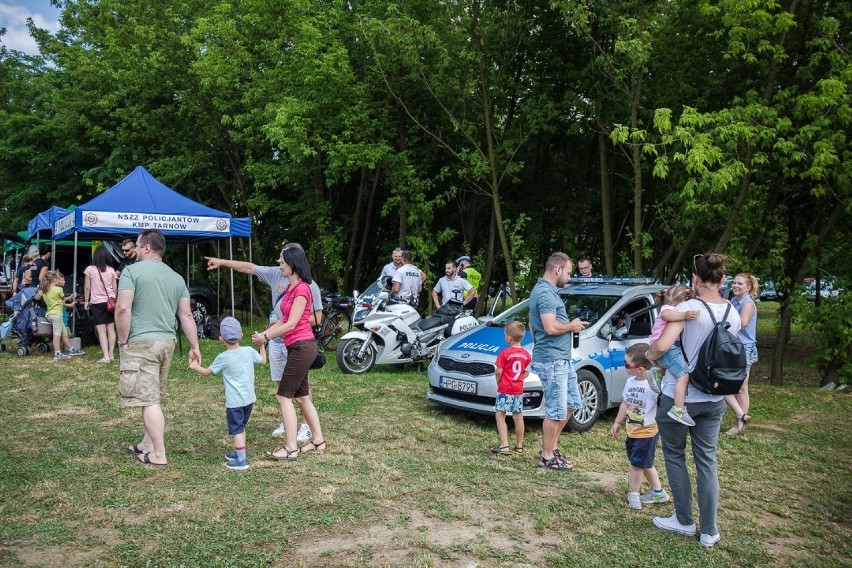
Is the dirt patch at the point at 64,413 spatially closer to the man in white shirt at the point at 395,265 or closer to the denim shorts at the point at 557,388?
the denim shorts at the point at 557,388

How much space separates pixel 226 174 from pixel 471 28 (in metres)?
9.73

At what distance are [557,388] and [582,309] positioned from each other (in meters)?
2.57

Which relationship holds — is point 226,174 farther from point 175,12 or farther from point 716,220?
point 716,220

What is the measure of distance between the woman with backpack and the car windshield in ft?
11.3

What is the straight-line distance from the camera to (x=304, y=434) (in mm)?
6680

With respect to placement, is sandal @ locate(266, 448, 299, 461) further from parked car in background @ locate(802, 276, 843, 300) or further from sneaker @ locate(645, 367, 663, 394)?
parked car in background @ locate(802, 276, 843, 300)

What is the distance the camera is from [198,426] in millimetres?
7242

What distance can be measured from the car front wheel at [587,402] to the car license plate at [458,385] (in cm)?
110

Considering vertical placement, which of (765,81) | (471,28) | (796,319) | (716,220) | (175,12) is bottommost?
(796,319)

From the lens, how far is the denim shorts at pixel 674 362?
14.3ft

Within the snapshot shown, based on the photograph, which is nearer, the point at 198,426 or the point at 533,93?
the point at 198,426

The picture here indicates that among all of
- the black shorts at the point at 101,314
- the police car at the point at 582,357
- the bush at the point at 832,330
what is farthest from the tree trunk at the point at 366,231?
the police car at the point at 582,357

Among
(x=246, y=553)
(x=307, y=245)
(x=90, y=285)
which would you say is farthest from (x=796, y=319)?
(x=307, y=245)

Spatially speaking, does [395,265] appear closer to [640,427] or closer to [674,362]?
[640,427]
